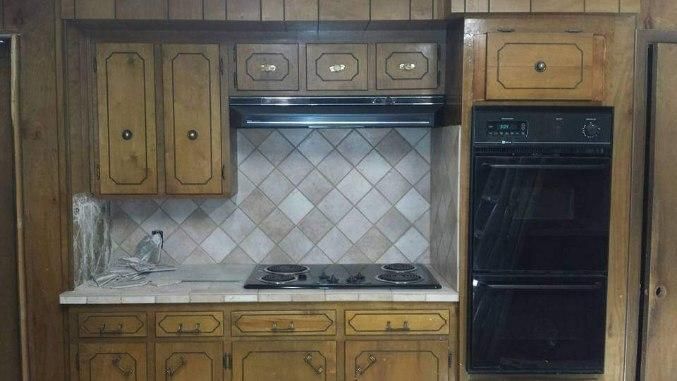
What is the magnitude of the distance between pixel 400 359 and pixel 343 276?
480 mm

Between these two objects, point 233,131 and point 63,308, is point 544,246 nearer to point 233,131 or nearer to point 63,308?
point 233,131

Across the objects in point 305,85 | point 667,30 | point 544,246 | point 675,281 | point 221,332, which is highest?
point 667,30

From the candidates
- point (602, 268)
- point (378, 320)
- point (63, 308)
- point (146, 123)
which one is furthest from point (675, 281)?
point (63, 308)

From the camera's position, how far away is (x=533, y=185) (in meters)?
2.37

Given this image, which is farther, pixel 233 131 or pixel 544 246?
pixel 233 131

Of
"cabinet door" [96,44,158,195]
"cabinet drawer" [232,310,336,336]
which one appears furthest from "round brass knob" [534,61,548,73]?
"cabinet door" [96,44,158,195]

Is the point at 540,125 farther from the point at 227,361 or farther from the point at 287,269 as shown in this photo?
the point at 227,361

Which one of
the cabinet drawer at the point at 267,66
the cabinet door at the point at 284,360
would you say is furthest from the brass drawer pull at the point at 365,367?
the cabinet drawer at the point at 267,66

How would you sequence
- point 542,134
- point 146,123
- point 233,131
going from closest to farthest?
point 542,134 → point 146,123 → point 233,131

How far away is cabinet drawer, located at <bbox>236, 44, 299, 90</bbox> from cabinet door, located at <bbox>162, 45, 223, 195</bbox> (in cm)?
12

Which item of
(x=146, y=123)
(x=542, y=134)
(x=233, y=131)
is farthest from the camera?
(x=233, y=131)

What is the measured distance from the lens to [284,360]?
2473 mm

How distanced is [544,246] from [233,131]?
1570 millimetres

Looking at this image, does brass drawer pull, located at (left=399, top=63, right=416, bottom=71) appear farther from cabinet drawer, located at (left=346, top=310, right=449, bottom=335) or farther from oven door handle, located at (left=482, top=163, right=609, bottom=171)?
cabinet drawer, located at (left=346, top=310, right=449, bottom=335)
